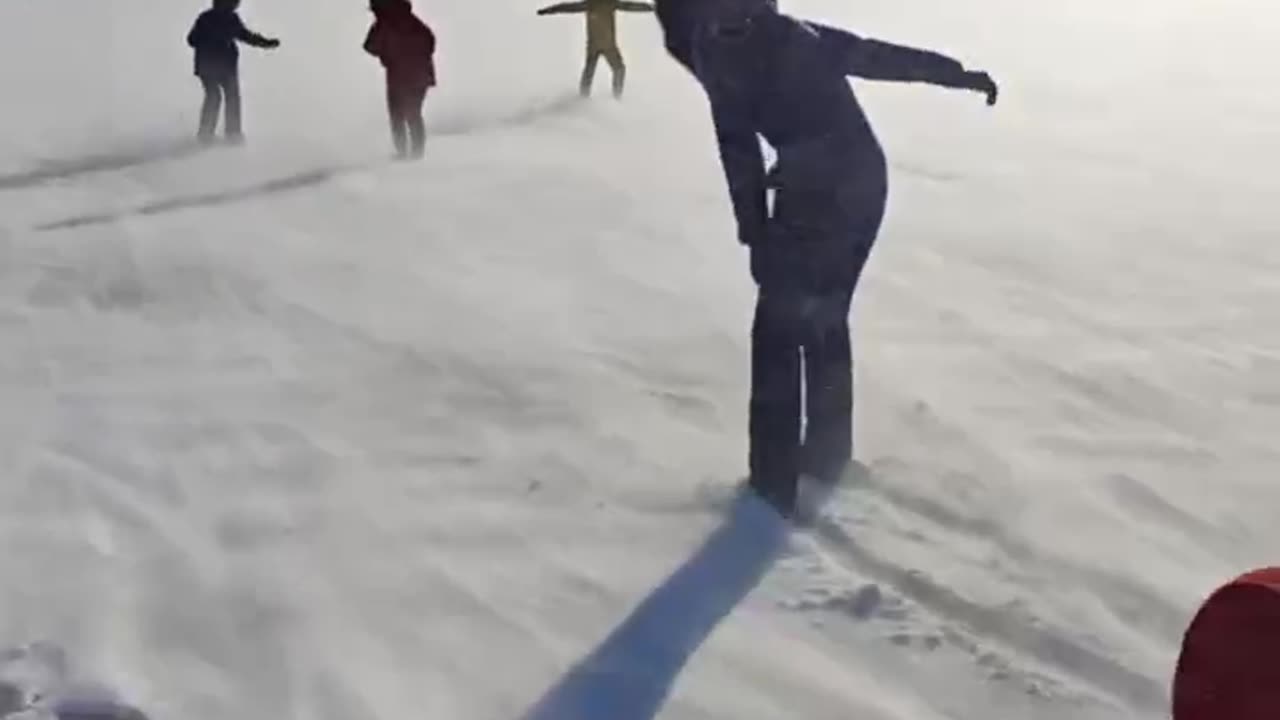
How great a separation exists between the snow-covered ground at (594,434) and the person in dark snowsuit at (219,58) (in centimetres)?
68

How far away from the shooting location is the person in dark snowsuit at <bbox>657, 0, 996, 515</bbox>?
148 inches

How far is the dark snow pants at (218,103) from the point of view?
1054 centimetres

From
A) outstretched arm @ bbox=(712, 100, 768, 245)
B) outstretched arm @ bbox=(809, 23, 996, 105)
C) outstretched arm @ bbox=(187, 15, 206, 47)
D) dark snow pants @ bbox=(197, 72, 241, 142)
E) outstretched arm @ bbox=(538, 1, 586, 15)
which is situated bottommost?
dark snow pants @ bbox=(197, 72, 241, 142)

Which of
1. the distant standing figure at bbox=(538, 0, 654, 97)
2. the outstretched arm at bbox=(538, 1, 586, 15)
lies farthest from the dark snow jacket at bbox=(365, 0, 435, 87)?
the distant standing figure at bbox=(538, 0, 654, 97)

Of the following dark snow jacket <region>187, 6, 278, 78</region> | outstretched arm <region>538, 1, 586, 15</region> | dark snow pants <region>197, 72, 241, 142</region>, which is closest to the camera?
dark snow jacket <region>187, 6, 278, 78</region>

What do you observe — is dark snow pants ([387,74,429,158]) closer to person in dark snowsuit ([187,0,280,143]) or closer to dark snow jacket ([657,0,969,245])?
person in dark snowsuit ([187,0,280,143])

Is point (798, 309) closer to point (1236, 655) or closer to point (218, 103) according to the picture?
point (1236, 655)

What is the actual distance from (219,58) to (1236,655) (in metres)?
9.27

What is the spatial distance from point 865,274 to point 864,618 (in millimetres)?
3324

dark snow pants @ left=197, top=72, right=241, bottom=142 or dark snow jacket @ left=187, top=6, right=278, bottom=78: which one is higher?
dark snow jacket @ left=187, top=6, right=278, bottom=78

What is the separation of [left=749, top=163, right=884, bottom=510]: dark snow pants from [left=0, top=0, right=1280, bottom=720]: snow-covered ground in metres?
0.21

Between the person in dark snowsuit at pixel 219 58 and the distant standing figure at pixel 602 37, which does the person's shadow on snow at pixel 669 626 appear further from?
the distant standing figure at pixel 602 37

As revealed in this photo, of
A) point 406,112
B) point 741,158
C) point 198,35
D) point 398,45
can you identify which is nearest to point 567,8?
point 398,45


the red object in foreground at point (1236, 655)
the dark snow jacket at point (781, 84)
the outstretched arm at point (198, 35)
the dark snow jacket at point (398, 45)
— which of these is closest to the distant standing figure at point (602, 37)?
the dark snow jacket at point (398, 45)
